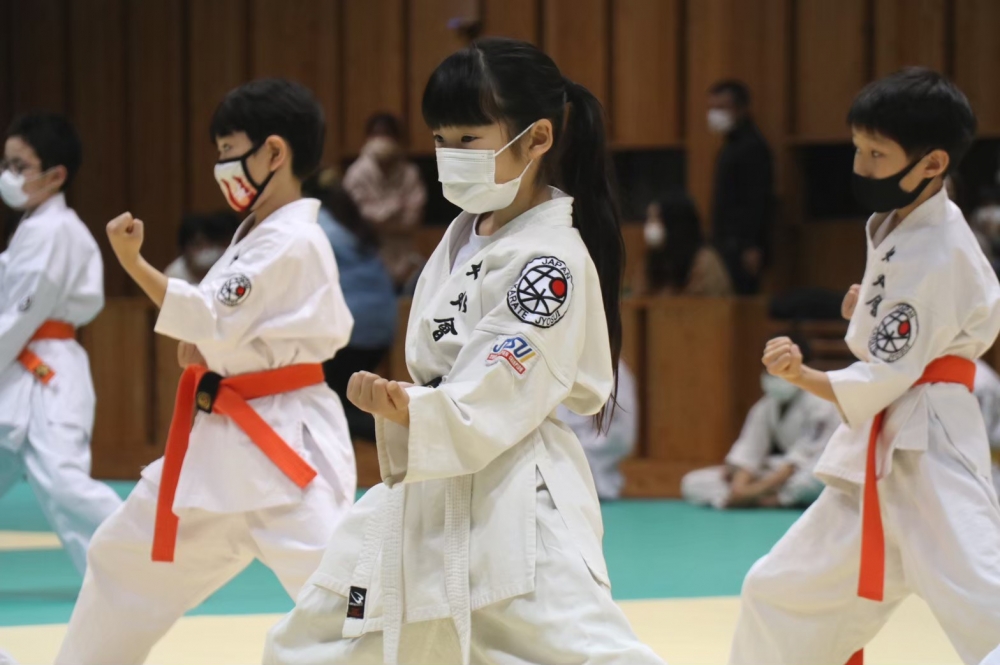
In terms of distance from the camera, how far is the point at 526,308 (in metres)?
2.58

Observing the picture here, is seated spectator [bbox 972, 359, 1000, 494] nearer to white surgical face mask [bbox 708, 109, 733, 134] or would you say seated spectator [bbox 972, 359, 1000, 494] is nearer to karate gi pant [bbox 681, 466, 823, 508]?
karate gi pant [bbox 681, 466, 823, 508]

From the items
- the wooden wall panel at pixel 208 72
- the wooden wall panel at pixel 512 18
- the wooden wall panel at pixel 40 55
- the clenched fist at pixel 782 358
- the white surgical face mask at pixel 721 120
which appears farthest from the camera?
the wooden wall panel at pixel 40 55

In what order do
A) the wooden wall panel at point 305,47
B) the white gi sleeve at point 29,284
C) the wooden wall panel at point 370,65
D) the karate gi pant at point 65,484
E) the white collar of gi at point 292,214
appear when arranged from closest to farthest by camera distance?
the white collar of gi at point 292,214 → the karate gi pant at point 65,484 → the white gi sleeve at point 29,284 → the wooden wall panel at point 370,65 → the wooden wall panel at point 305,47

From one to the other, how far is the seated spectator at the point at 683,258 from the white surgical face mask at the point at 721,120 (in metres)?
0.87

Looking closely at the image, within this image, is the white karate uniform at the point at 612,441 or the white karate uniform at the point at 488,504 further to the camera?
the white karate uniform at the point at 612,441

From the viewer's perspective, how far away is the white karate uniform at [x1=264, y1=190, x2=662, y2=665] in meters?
2.51

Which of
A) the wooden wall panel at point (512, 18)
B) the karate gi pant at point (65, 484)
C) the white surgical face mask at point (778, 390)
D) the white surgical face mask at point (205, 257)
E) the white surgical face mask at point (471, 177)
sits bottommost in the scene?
the white surgical face mask at point (778, 390)

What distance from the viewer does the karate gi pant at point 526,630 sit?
2498 millimetres

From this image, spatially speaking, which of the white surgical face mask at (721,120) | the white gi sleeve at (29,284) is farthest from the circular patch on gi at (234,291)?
the white surgical face mask at (721,120)

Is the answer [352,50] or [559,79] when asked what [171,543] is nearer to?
[559,79]

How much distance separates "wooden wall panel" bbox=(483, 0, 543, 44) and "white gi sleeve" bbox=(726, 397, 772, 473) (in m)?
4.01

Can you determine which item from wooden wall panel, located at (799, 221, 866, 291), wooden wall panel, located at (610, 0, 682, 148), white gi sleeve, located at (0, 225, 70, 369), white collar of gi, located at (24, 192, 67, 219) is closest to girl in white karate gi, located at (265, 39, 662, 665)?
white gi sleeve, located at (0, 225, 70, 369)

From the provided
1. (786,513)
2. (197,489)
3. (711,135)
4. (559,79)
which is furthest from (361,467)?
(559,79)

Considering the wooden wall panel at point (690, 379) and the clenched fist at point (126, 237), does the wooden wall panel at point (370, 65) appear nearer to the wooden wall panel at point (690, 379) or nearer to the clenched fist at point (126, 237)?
the wooden wall panel at point (690, 379)
